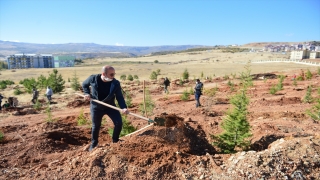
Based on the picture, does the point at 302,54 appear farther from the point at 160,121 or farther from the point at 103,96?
the point at 103,96

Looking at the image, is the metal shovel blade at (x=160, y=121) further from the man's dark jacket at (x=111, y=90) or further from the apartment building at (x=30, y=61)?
the apartment building at (x=30, y=61)

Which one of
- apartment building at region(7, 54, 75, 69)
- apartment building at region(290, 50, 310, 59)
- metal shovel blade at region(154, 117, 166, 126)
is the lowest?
apartment building at region(7, 54, 75, 69)

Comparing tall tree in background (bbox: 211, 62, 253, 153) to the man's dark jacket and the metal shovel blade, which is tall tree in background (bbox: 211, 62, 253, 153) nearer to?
the metal shovel blade

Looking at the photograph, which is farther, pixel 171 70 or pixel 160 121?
pixel 171 70

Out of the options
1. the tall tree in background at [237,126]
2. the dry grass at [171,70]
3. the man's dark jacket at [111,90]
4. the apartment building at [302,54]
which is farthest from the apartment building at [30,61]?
the tall tree in background at [237,126]

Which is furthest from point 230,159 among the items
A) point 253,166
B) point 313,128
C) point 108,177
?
point 313,128

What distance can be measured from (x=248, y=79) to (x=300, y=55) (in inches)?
2902

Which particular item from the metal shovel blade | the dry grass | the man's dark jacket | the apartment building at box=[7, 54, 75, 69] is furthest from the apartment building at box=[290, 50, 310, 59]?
the apartment building at box=[7, 54, 75, 69]

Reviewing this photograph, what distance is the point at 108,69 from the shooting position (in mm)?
4352

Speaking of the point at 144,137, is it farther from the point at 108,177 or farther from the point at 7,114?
the point at 7,114

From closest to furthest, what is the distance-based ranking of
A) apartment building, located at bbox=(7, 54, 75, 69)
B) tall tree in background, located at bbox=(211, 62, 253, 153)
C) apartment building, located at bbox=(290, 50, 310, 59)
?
1. tall tree in background, located at bbox=(211, 62, 253, 153)
2. apartment building, located at bbox=(290, 50, 310, 59)
3. apartment building, located at bbox=(7, 54, 75, 69)

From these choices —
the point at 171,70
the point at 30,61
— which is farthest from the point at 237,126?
the point at 30,61

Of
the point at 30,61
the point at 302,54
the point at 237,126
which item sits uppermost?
the point at 302,54

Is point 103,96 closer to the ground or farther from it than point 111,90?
closer to the ground
